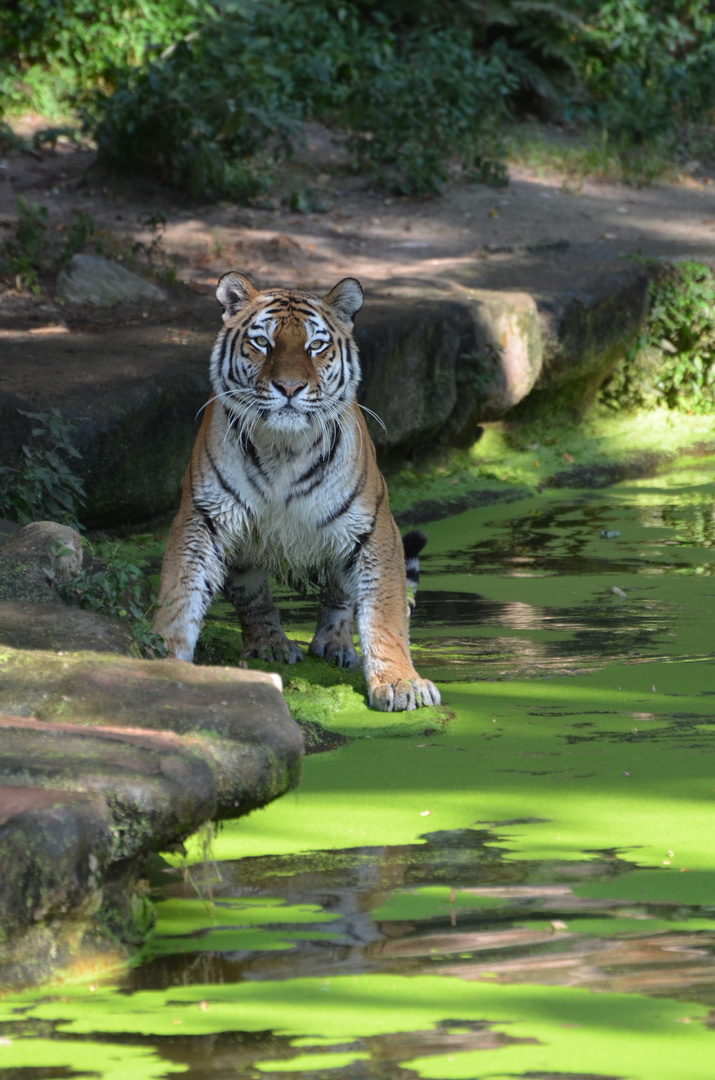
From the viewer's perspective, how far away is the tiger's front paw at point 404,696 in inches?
167

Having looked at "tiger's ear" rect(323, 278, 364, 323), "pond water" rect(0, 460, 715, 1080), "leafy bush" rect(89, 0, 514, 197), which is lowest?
"pond water" rect(0, 460, 715, 1080)

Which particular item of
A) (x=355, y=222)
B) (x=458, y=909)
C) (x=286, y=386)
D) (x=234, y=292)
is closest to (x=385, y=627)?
(x=286, y=386)

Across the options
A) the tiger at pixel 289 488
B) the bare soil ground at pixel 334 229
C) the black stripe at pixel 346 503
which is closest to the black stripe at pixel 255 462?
the tiger at pixel 289 488

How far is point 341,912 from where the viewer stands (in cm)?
280

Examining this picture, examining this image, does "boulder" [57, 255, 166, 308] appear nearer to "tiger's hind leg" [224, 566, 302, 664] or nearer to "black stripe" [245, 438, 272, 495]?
"tiger's hind leg" [224, 566, 302, 664]

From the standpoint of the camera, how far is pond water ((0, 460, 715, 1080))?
2234 mm

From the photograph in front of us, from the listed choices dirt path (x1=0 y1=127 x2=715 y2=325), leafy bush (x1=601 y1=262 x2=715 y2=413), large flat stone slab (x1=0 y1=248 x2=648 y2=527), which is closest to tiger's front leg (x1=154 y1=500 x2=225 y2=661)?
large flat stone slab (x1=0 y1=248 x2=648 y2=527)

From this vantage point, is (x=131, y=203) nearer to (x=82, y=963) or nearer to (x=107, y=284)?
(x=107, y=284)

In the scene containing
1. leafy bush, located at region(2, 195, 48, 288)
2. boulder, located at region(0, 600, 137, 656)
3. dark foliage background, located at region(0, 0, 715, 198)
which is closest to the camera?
boulder, located at region(0, 600, 137, 656)

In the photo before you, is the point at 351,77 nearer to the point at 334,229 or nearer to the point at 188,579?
the point at 334,229

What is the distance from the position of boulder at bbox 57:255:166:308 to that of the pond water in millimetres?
4714

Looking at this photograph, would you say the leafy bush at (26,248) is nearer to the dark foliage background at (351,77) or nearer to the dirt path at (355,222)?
the dirt path at (355,222)

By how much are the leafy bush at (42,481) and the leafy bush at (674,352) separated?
5.29 m

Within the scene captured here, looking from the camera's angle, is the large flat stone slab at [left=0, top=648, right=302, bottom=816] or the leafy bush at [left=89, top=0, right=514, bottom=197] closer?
the large flat stone slab at [left=0, top=648, right=302, bottom=816]
